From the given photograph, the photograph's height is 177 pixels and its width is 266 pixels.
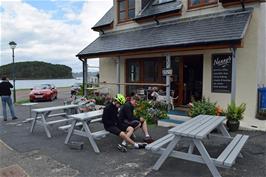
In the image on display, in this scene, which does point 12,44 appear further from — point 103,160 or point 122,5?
point 103,160

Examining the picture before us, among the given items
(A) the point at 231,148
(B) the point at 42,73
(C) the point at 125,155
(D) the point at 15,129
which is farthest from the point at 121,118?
(B) the point at 42,73

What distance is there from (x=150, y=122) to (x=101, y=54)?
5150mm

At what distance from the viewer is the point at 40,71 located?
112 feet

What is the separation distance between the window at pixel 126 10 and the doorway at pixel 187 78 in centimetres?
Result: 447

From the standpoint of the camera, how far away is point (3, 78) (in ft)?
36.2

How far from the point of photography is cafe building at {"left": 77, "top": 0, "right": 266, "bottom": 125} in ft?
28.7

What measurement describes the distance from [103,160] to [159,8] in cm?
934

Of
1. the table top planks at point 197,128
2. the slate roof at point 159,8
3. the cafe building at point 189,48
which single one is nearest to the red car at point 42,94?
the cafe building at point 189,48

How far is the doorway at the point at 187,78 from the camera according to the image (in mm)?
11164

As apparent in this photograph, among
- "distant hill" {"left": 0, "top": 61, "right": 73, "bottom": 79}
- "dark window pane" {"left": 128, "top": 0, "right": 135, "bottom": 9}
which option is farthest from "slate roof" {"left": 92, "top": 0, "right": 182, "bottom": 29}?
"distant hill" {"left": 0, "top": 61, "right": 73, "bottom": 79}

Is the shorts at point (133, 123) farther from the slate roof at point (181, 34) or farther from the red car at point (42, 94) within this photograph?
the red car at point (42, 94)

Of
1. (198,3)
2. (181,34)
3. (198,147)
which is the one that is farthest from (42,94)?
(198,147)

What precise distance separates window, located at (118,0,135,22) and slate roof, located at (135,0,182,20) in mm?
1030

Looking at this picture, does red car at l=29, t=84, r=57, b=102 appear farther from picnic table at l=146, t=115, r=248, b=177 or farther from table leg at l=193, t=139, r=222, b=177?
table leg at l=193, t=139, r=222, b=177
